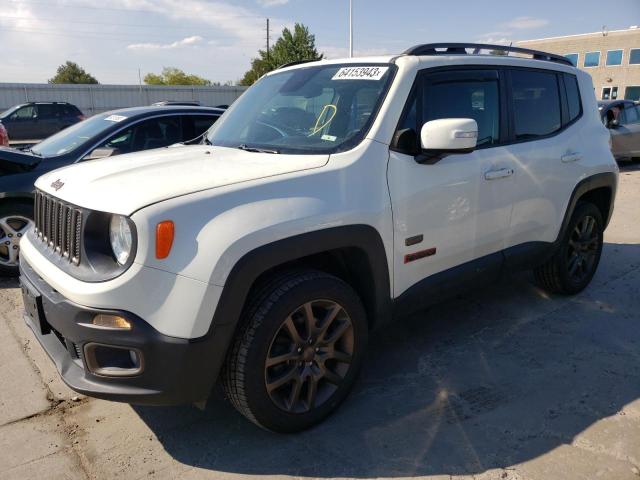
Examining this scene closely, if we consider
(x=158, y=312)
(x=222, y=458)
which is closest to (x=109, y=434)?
(x=222, y=458)

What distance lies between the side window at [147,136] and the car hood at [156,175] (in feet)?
7.84

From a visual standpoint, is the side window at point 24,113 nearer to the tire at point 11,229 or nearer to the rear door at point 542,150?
the tire at point 11,229

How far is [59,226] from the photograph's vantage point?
2.71 meters

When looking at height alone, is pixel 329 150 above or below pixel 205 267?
above

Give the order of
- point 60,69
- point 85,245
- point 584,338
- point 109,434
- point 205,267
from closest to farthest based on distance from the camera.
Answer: point 205,267 → point 85,245 → point 109,434 → point 584,338 → point 60,69

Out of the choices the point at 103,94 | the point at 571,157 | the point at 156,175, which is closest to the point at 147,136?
the point at 156,175

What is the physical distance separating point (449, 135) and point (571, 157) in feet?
5.87

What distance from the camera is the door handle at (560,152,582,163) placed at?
13.2ft

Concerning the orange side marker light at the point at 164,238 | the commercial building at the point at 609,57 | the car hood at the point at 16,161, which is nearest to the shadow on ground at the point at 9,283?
the car hood at the point at 16,161

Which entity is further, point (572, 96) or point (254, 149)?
point (572, 96)

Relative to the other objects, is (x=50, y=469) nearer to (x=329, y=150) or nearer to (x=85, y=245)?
(x=85, y=245)

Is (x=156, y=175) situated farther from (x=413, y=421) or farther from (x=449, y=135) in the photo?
(x=413, y=421)

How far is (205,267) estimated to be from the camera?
2209mm

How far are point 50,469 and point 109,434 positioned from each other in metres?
0.33
